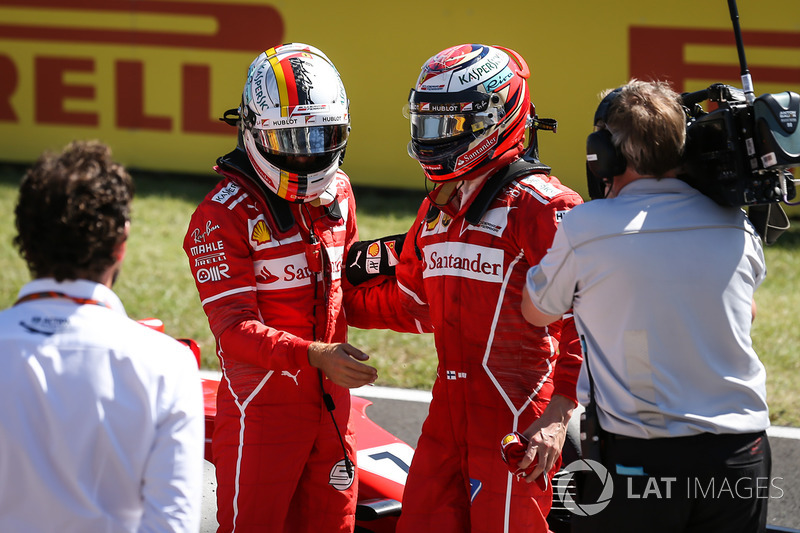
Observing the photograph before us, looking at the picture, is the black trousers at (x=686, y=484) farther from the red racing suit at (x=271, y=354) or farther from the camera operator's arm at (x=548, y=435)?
the red racing suit at (x=271, y=354)

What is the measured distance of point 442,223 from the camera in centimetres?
339

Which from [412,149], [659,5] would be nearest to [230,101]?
[659,5]

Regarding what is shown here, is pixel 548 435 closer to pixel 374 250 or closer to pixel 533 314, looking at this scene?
pixel 533 314

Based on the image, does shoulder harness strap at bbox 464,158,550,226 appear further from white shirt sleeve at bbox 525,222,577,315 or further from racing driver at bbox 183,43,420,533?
racing driver at bbox 183,43,420,533

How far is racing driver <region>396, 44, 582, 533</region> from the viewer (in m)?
3.10

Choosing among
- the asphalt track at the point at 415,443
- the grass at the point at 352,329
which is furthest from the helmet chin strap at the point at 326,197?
the grass at the point at 352,329

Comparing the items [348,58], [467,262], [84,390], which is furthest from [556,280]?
[348,58]

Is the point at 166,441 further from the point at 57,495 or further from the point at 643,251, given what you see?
the point at 643,251

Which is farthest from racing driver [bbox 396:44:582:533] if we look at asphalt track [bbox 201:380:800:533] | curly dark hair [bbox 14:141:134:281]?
curly dark hair [bbox 14:141:134:281]

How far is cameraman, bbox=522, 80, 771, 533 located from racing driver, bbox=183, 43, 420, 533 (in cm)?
106

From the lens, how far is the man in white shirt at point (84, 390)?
2.10 m

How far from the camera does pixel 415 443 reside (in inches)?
230

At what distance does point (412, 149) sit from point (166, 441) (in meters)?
1.66

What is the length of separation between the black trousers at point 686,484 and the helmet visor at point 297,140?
1536 mm
